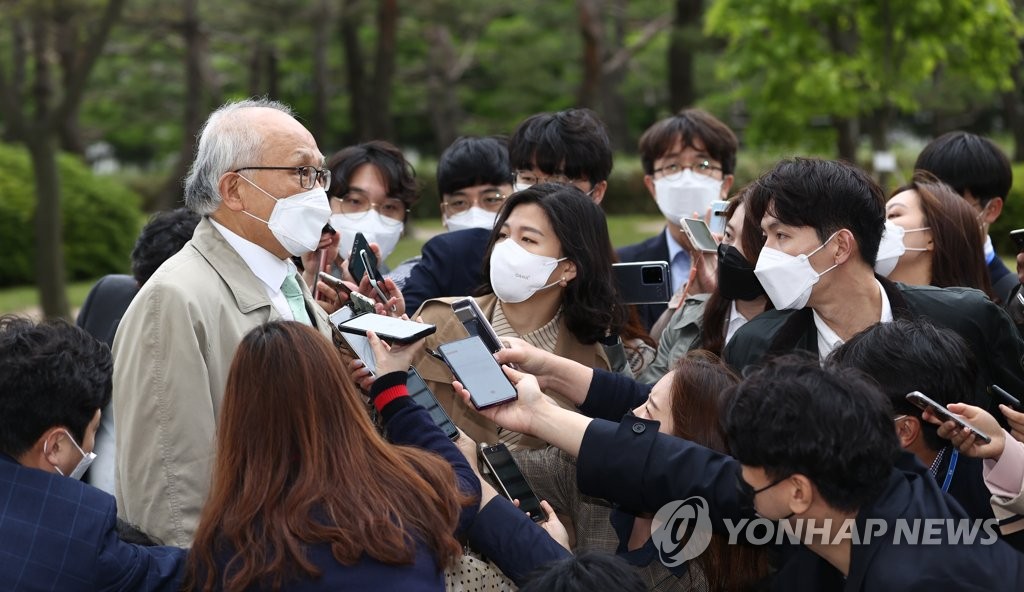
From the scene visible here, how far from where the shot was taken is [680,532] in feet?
10.1

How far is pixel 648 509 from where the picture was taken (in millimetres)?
2967

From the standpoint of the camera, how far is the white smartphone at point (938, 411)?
2.79m

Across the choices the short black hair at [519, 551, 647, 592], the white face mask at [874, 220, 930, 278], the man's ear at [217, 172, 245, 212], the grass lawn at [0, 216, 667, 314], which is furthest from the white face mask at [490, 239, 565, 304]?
the grass lawn at [0, 216, 667, 314]

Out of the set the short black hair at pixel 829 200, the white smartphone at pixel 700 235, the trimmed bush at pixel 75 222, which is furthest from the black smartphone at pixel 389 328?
the trimmed bush at pixel 75 222

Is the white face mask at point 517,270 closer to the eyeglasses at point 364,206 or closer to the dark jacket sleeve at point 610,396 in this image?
the dark jacket sleeve at point 610,396

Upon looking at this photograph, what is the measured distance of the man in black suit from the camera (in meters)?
5.34

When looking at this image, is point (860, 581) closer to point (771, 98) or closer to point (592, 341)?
point (592, 341)

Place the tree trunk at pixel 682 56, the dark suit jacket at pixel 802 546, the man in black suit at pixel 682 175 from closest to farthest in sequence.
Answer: the dark suit jacket at pixel 802 546 → the man in black suit at pixel 682 175 → the tree trunk at pixel 682 56


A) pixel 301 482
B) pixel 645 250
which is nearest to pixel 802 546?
pixel 301 482

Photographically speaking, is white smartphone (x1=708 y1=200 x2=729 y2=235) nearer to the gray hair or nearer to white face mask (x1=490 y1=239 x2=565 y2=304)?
white face mask (x1=490 y1=239 x2=565 y2=304)

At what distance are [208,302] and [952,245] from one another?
2783mm

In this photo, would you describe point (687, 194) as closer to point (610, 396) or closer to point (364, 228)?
point (364, 228)

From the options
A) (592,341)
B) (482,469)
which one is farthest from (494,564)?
(592,341)

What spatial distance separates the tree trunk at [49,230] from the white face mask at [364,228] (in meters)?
8.25
